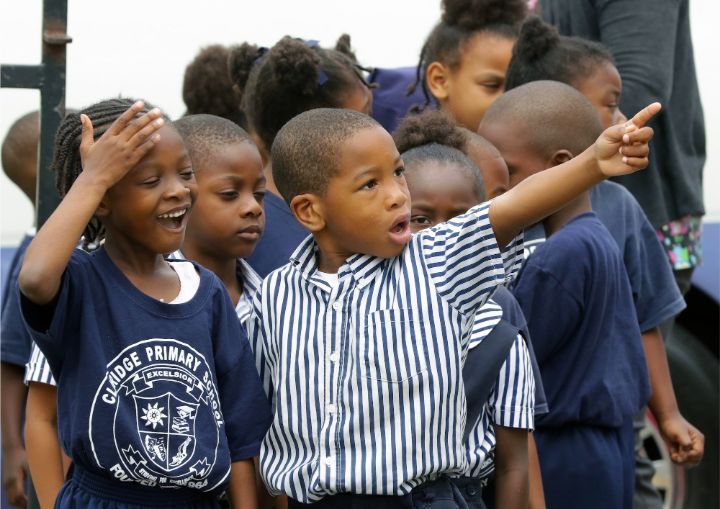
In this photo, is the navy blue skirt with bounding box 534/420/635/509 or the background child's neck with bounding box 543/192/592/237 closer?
the navy blue skirt with bounding box 534/420/635/509

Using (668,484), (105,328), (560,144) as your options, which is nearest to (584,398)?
(560,144)

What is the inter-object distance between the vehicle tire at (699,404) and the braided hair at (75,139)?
301cm

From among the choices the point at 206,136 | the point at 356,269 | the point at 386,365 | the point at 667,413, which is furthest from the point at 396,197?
the point at 667,413

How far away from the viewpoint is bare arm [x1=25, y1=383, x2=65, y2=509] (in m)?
2.72

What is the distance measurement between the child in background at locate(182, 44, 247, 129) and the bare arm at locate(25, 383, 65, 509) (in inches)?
78.3

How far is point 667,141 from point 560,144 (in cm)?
88

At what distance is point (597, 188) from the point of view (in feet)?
12.5

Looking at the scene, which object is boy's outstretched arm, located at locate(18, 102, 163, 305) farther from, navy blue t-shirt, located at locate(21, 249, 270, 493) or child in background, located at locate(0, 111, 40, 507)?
child in background, located at locate(0, 111, 40, 507)

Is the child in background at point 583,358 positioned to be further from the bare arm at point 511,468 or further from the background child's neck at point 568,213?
the bare arm at point 511,468

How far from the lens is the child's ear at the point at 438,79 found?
4.48 m

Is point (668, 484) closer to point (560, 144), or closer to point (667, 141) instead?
point (667, 141)

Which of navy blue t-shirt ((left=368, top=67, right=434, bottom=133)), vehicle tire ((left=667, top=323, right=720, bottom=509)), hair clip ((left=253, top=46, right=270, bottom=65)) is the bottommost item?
vehicle tire ((left=667, top=323, right=720, bottom=509))

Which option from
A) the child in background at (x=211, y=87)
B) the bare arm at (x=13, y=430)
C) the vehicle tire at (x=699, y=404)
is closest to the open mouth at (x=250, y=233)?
the bare arm at (x=13, y=430)

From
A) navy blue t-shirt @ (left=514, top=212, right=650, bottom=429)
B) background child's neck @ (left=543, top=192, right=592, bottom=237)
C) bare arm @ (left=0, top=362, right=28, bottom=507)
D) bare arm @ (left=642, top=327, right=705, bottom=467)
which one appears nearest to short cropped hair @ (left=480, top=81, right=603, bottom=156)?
background child's neck @ (left=543, top=192, right=592, bottom=237)
